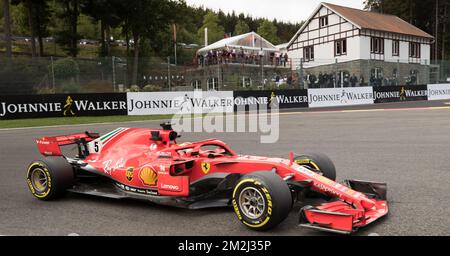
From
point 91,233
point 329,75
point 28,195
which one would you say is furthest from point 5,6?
point 91,233

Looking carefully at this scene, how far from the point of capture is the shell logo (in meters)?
5.20

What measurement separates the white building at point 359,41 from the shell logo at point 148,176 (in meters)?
36.8

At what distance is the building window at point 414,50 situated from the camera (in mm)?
51906

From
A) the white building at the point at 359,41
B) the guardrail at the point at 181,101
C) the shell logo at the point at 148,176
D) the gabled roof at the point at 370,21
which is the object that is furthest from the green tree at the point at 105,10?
the shell logo at the point at 148,176

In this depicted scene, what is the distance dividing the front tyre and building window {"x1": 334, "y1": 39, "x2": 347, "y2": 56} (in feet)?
145

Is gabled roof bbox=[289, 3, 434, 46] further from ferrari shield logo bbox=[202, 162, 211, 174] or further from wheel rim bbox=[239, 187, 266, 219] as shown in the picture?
wheel rim bbox=[239, 187, 266, 219]

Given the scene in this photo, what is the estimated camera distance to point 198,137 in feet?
42.5

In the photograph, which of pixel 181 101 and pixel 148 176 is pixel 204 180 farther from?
pixel 181 101

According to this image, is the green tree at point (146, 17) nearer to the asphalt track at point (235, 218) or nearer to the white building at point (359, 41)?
the white building at point (359, 41)

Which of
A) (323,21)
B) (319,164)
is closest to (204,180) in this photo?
(319,164)

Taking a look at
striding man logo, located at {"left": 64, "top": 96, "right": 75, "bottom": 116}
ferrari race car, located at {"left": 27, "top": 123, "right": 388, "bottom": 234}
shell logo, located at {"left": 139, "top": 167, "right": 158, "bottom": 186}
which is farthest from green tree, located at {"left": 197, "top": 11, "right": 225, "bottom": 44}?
shell logo, located at {"left": 139, "top": 167, "right": 158, "bottom": 186}

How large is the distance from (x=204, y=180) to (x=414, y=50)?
53.7 m
